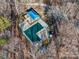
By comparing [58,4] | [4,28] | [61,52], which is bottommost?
[61,52]

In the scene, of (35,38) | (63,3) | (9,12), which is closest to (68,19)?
(63,3)

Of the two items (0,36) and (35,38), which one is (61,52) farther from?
(0,36)

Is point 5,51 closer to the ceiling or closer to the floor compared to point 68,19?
closer to the floor

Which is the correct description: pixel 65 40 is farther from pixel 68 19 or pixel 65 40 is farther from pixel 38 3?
pixel 38 3

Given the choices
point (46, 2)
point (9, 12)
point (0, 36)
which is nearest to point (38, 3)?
point (46, 2)

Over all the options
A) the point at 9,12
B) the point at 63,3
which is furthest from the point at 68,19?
the point at 9,12

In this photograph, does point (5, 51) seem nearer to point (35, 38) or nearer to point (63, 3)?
point (35, 38)

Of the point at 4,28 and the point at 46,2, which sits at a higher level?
the point at 46,2
